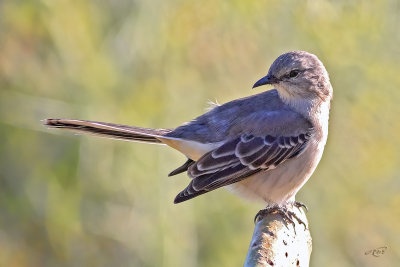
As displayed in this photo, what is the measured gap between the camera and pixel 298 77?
4.40 m

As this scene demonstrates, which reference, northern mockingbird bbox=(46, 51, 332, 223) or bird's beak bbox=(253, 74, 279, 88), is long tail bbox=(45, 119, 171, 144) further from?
bird's beak bbox=(253, 74, 279, 88)

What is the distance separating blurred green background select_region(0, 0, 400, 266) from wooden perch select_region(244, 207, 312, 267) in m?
1.50

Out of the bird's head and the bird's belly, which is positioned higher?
the bird's head

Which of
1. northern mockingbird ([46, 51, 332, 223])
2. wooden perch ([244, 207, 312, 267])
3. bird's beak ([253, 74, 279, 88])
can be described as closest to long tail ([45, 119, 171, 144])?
northern mockingbird ([46, 51, 332, 223])

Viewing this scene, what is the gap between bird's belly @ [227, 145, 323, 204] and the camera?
4246 mm

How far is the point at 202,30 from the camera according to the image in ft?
16.8

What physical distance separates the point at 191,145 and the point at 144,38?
3.31 feet

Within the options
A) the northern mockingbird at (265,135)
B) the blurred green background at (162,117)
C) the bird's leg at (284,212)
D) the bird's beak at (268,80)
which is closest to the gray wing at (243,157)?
the northern mockingbird at (265,135)

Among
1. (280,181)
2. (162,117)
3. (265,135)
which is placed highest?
(162,117)

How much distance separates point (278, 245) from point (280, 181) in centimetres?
123

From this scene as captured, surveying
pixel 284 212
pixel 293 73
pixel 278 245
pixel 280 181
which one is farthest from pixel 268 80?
pixel 278 245

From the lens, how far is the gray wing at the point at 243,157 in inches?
162

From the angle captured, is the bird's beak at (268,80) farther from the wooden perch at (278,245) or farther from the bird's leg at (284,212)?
the wooden perch at (278,245)

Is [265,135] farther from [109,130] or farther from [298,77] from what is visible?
[109,130]
